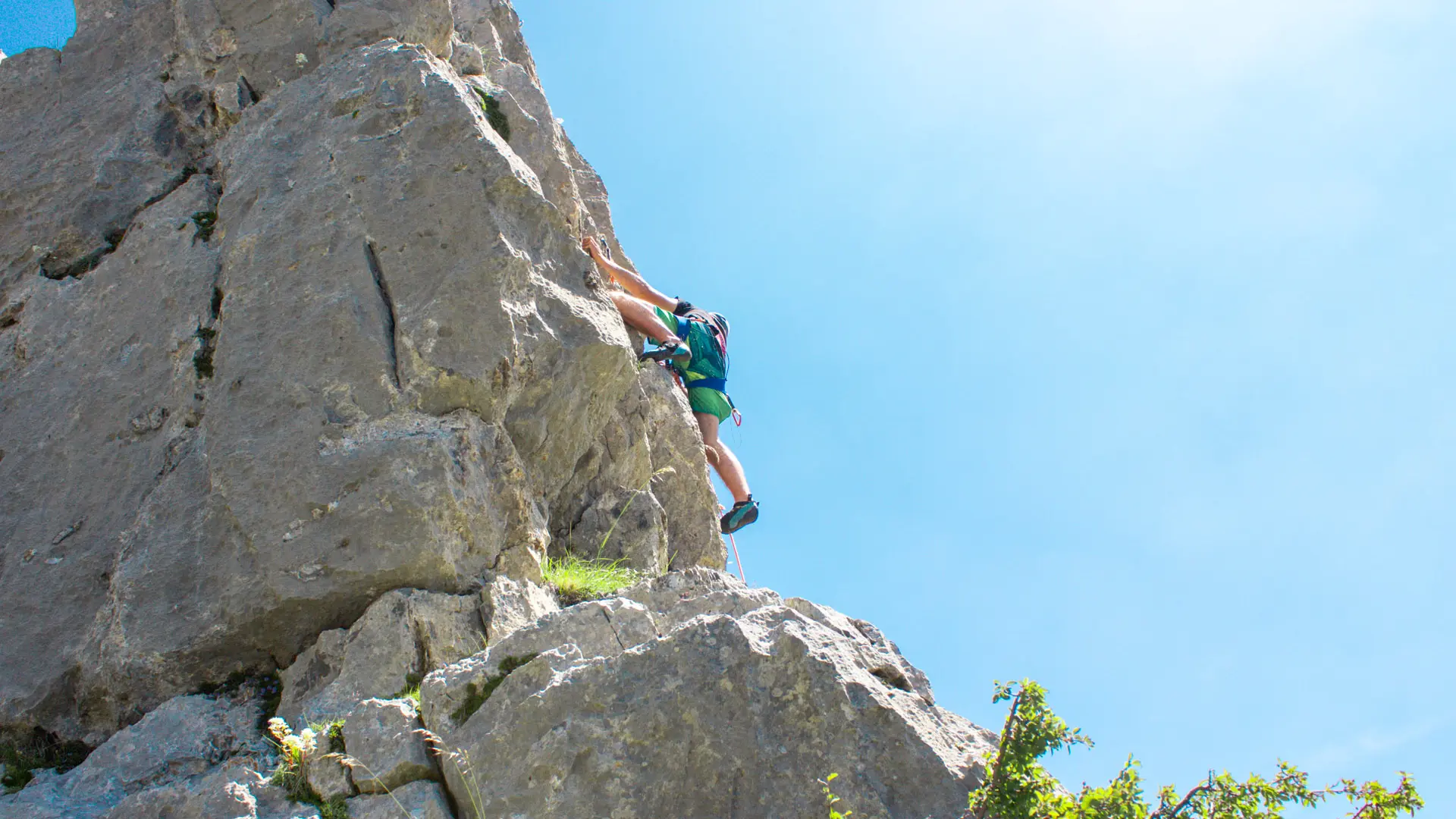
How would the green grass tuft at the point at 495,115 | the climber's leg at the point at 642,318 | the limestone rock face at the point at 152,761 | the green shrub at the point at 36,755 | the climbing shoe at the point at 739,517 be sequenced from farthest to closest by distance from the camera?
the climbing shoe at the point at 739,517, the climber's leg at the point at 642,318, the green grass tuft at the point at 495,115, the green shrub at the point at 36,755, the limestone rock face at the point at 152,761

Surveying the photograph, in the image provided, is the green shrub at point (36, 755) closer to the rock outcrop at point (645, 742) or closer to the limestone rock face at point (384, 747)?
the rock outcrop at point (645, 742)

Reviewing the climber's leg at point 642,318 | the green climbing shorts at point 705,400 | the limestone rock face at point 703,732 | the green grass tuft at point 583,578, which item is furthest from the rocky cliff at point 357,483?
the green climbing shorts at point 705,400

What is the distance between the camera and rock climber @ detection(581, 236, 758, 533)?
10.5 metres

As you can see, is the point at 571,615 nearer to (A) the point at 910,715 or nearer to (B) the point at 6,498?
(A) the point at 910,715

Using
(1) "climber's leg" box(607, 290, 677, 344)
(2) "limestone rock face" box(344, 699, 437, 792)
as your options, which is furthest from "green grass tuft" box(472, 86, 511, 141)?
(2) "limestone rock face" box(344, 699, 437, 792)

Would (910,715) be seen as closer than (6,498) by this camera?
Yes

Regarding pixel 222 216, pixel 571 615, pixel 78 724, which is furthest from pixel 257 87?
pixel 571 615

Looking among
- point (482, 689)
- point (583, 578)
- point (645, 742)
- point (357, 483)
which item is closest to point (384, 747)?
point (482, 689)

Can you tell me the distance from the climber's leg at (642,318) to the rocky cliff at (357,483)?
2.05 feet

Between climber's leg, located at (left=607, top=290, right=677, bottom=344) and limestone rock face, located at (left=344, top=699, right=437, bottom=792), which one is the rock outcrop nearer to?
limestone rock face, located at (left=344, top=699, right=437, bottom=792)

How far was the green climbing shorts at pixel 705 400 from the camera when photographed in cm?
1104

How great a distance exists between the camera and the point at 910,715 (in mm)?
4961

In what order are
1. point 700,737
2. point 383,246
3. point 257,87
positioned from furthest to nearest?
point 257,87 → point 383,246 → point 700,737

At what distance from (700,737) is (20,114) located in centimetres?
971
